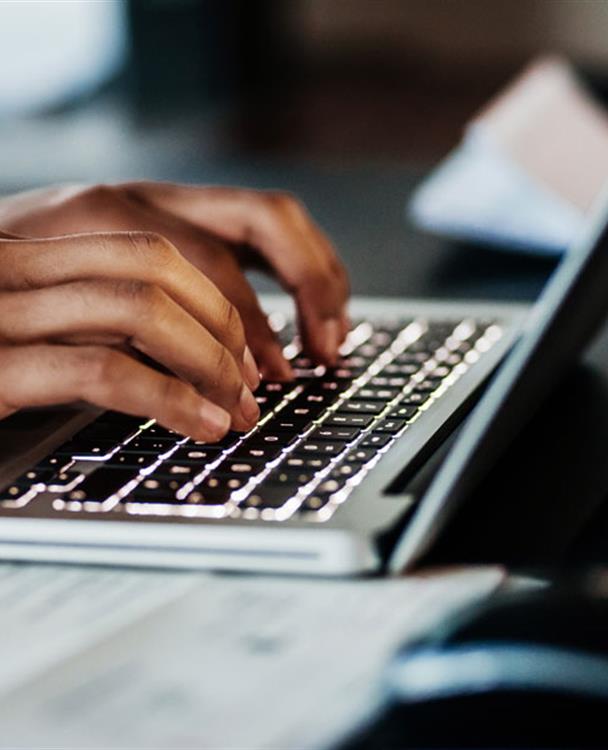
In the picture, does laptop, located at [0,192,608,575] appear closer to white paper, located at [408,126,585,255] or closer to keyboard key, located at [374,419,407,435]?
keyboard key, located at [374,419,407,435]

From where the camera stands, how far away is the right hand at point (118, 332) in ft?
2.20

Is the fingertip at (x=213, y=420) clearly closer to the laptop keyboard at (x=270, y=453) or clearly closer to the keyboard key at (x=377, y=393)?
the laptop keyboard at (x=270, y=453)

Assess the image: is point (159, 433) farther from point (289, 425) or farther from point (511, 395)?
point (511, 395)

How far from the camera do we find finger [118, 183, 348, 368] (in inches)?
36.7

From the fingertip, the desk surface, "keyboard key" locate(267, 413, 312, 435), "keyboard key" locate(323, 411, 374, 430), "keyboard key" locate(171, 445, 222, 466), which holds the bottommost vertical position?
the desk surface

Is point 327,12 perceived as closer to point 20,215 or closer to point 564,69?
point 564,69

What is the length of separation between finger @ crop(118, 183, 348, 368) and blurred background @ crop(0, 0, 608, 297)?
2164mm

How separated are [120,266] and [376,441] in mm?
159

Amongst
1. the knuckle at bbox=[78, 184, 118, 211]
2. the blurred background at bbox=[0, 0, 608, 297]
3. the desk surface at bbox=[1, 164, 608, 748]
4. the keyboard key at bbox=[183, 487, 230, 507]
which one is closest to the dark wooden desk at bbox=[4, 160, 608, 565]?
the desk surface at bbox=[1, 164, 608, 748]

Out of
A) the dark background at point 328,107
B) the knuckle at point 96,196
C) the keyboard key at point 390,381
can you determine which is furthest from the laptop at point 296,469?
the dark background at point 328,107

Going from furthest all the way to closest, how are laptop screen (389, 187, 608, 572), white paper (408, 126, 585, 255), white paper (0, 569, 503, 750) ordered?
white paper (408, 126, 585, 255) → laptop screen (389, 187, 608, 572) → white paper (0, 569, 503, 750)

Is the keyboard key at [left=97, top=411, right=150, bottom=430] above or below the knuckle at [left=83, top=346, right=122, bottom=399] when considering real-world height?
below

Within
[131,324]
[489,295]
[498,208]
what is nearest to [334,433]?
[131,324]

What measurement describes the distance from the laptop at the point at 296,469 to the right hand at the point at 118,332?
0.11 feet
